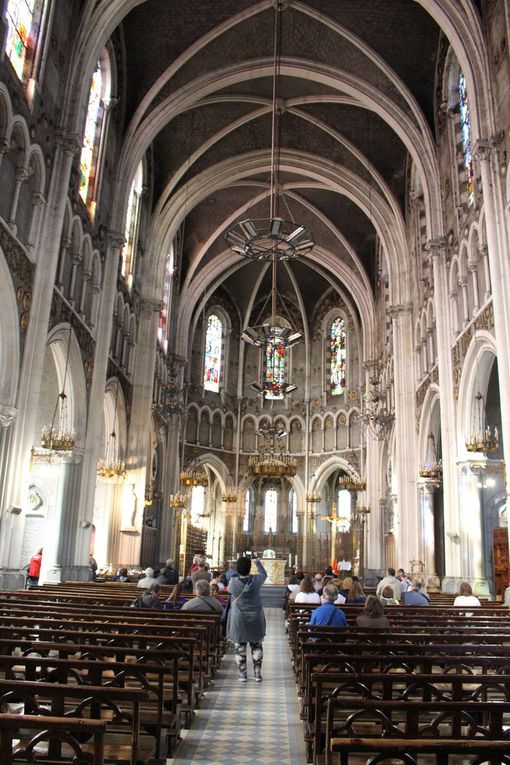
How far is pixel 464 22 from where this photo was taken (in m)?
17.7

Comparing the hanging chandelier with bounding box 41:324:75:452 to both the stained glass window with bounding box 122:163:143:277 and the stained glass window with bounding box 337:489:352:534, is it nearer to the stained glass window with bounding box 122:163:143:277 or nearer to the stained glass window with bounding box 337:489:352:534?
the stained glass window with bounding box 122:163:143:277

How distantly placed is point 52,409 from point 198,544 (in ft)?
59.6

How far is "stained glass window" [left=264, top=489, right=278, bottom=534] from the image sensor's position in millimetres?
39594

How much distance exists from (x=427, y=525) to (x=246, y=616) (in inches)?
587

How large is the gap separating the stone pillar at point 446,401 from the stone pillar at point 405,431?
4.33m

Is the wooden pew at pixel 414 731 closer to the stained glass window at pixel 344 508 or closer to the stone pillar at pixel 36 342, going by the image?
the stone pillar at pixel 36 342

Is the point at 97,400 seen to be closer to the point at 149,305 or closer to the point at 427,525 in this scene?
the point at 149,305

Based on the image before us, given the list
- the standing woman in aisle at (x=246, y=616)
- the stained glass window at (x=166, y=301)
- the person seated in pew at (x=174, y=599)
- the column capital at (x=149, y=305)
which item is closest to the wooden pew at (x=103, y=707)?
the standing woman in aisle at (x=246, y=616)

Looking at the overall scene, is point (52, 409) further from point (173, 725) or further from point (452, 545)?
point (173, 725)

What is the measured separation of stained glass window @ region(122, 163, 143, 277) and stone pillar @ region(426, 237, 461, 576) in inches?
422

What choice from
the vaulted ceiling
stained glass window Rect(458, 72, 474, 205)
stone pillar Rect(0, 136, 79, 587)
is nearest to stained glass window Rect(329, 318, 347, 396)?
the vaulted ceiling

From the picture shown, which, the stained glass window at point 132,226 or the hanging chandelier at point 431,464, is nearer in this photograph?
the hanging chandelier at point 431,464

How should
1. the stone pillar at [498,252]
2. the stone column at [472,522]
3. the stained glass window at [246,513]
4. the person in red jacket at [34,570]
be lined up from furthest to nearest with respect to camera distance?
1. the stained glass window at [246,513]
2. the stone column at [472,522]
3. the person in red jacket at [34,570]
4. the stone pillar at [498,252]

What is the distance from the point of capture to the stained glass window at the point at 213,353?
39781mm
